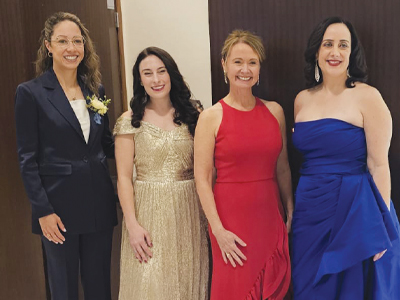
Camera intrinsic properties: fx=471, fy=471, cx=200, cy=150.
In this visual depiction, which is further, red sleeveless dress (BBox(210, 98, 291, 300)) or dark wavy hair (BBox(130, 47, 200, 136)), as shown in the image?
dark wavy hair (BBox(130, 47, 200, 136))

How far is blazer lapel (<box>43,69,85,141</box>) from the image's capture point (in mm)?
2223

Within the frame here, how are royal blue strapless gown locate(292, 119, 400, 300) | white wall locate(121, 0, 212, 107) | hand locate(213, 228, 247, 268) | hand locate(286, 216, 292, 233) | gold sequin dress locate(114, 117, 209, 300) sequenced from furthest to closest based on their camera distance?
white wall locate(121, 0, 212, 107) < hand locate(286, 216, 292, 233) < gold sequin dress locate(114, 117, 209, 300) < hand locate(213, 228, 247, 268) < royal blue strapless gown locate(292, 119, 400, 300)

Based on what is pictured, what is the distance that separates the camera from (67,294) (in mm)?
2352

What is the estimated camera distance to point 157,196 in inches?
90.0

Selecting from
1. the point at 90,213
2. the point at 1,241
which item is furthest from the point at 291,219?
the point at 1,241

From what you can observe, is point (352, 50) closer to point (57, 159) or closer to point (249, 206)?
point (249, 206)

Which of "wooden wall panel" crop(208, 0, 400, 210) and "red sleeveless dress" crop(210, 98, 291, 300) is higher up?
"wooden wall panel" crop(208, 0, 400, 210)

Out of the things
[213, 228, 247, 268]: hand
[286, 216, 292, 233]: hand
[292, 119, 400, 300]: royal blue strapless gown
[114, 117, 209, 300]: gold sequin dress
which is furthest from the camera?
[286, 216, 292, 233]: hand

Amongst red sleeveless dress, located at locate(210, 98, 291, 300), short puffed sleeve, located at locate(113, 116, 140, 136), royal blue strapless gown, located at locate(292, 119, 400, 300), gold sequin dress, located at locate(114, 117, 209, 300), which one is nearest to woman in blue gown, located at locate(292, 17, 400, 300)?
royal blue strapless gown, located at locate(292, 119, 400, 300)

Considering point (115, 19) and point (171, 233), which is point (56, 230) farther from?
point (115, 19)

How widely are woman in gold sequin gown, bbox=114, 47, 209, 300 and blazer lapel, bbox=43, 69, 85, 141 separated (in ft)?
0.65

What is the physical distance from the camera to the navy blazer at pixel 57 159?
7.14 ft

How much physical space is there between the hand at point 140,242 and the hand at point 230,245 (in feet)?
1.12

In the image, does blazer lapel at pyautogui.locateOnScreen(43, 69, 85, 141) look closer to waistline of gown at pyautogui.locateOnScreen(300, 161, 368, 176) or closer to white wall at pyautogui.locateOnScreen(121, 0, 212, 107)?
white wall at pyautogui.locateOnScreen(121, 0, 212, 107)
